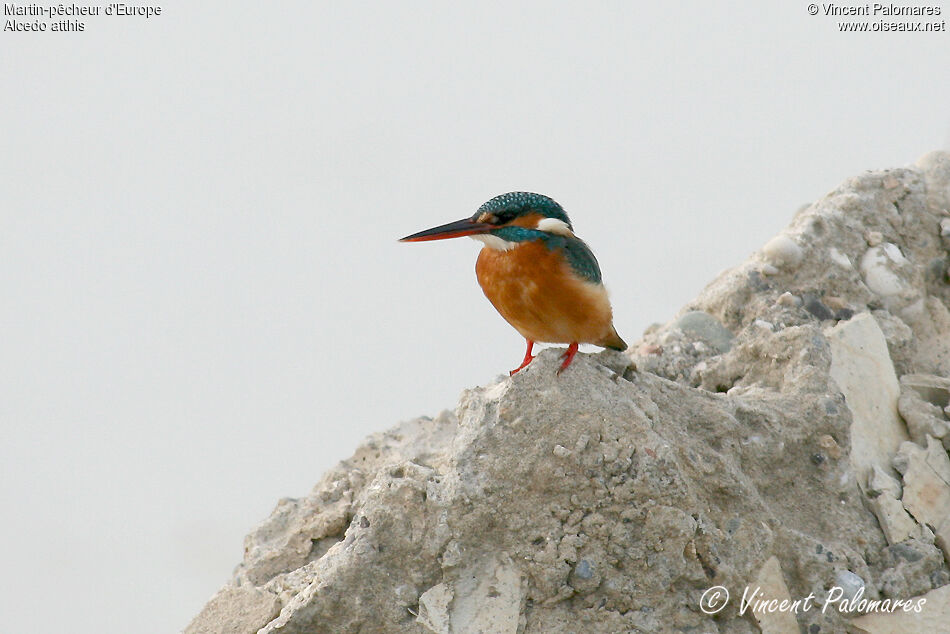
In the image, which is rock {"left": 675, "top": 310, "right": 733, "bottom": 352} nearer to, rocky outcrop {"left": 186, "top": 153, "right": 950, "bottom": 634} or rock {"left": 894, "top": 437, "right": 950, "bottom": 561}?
rocky outcrop {"left": 186, "top": 153, "right": 950, "bottom": 634}

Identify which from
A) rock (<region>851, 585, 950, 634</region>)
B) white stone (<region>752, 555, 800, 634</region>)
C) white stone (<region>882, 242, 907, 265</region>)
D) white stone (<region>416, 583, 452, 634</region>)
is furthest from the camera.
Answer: white stone (<region>882, 242, 907, 265</region>)

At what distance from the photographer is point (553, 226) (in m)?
4.19

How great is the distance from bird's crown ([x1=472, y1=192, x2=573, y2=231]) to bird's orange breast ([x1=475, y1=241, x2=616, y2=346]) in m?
0.12

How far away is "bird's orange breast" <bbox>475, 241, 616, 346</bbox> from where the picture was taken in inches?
163

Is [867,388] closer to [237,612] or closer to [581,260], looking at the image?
[581,260]

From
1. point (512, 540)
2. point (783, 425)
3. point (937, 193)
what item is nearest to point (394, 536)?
point (512, 540)

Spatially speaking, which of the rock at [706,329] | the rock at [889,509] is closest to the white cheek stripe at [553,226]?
the rock at [706,329]

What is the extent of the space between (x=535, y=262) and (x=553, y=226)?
180 mm

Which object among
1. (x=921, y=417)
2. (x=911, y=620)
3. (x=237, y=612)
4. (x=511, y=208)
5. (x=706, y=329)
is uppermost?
(x=511, y=208)

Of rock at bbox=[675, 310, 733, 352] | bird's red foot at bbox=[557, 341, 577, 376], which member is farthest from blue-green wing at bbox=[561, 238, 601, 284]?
rock at bbox=[675, 310, 733, 352]

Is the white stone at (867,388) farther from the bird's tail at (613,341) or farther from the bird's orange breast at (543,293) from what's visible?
the bird's orange breast at (543,293)

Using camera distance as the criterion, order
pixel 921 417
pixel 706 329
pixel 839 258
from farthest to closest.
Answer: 1. pixel 839 258
2. pixel 706 329
3. pixel 921 417

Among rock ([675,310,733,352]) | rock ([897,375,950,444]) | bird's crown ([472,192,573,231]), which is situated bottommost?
rock ([897,375,950,444])

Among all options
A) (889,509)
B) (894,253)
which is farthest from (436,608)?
(894,253)
